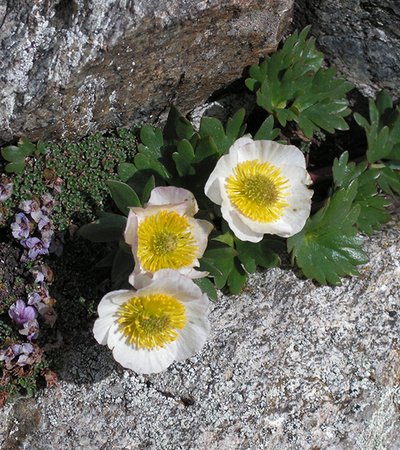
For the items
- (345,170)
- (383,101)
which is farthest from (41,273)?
(383,101)

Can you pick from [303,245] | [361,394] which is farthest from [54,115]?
[361,394]

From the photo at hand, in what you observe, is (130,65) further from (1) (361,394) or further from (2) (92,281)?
(1) (361,394)

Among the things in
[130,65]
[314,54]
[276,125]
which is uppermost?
[130,65]

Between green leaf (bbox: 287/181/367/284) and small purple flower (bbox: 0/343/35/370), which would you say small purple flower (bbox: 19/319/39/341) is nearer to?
small purple flower (bbox: 0/343/35/370)

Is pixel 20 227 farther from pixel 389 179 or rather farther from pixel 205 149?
pixel 389 179

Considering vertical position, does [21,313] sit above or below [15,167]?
below

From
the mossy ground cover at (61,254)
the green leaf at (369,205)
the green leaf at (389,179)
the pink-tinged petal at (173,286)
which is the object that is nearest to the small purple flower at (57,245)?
the mossy ground cover at (61,254)

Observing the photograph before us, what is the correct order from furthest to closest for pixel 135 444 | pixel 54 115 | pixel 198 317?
pixel 54 115 < pixel 135 444 < pixel 198 317

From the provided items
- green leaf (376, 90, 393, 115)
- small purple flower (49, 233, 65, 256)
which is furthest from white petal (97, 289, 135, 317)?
green leaf (376, 90, 393, 115)
